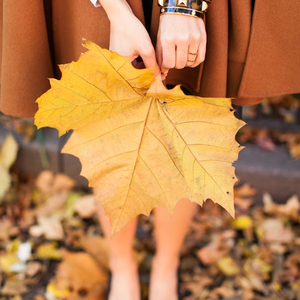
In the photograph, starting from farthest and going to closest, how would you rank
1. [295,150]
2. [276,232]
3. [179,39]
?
[295,150] → [276,232] → [179,39]

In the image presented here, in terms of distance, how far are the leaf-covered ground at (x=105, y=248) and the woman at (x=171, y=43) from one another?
86 centimetres

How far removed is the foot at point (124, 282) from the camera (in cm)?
146

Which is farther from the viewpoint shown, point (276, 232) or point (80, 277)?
point (276, 232)

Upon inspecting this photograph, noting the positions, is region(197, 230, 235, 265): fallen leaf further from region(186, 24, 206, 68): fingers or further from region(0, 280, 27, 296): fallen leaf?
region(186, 24, 206, 68): fingers

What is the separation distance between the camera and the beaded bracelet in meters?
0.85

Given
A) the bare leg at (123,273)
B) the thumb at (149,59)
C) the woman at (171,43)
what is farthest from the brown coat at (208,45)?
the bare leg at (123,273)

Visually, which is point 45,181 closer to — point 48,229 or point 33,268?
point 48,229

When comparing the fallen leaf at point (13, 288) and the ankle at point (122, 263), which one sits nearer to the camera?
the ankle at point (122, 263)

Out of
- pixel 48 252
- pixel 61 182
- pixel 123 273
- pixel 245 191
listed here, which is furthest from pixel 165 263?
pixel 61 182

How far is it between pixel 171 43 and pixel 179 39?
0.07 feet

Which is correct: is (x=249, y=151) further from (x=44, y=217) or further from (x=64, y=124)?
(x=64, y=124)

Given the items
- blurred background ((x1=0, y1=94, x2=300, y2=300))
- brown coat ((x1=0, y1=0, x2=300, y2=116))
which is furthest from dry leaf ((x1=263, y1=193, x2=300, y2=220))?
brown coat ((x1=0, y1=0, x2=300, y2=116))

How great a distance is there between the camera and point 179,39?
2.79 ft

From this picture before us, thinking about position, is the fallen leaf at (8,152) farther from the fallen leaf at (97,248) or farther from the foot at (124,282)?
the foot at (124,282)
